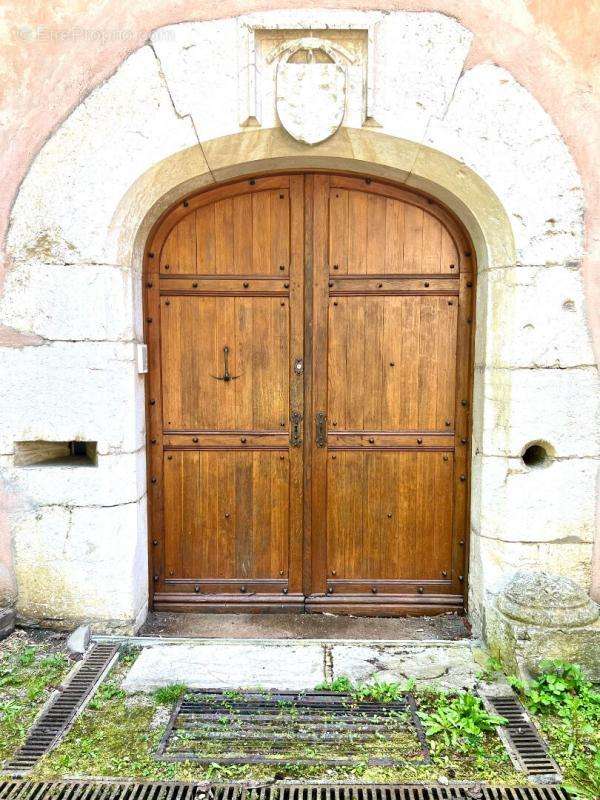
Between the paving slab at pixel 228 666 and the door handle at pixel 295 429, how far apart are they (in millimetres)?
1026

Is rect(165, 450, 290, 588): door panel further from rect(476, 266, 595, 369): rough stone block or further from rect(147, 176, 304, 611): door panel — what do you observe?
rect(476, 266, 595, 369): rough stone block

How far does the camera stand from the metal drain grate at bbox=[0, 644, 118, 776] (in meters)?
2.12

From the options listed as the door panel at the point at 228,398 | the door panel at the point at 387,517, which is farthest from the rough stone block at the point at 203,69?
the door panel at the point at 387,517

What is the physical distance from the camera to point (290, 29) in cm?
260

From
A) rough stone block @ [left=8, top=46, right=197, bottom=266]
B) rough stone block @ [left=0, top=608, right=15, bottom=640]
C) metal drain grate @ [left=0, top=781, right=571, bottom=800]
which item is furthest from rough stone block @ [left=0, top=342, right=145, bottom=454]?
metal drain grate @ [left=0, top=781, right=571, bottom=800]

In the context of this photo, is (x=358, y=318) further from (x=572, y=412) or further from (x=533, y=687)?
(x=533, y=687)

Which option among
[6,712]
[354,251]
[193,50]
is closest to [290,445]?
[354,251]

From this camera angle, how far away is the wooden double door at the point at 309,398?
3068 mm

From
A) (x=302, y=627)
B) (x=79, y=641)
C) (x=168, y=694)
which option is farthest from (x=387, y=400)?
(x=79, y=641)

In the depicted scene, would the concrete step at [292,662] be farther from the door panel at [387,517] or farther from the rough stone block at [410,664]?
the door panel at [387,517]

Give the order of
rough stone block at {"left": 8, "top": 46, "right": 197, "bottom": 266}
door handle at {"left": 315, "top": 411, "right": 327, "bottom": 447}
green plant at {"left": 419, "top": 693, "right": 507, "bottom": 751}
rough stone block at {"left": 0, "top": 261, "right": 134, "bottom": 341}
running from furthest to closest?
door handle at {"left": 315, "top": 411, "right": 327, "bottom": 447} < rough stone block at {"left": 0, "top": 261, "right": 134, "bottom": 341} < rough stone block at {"left": 8, "top": 46, "right": 197, "bottom": 266} < green plant at {"left": 419, "top": 693, "right": 507, "bottom": 751}

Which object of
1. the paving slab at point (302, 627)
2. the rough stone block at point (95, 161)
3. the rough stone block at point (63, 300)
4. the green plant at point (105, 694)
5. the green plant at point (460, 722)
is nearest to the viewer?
the green plant at point (460, 722)

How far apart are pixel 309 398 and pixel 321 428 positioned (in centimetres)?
18

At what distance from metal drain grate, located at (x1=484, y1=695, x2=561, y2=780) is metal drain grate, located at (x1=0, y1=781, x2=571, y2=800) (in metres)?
0.07
